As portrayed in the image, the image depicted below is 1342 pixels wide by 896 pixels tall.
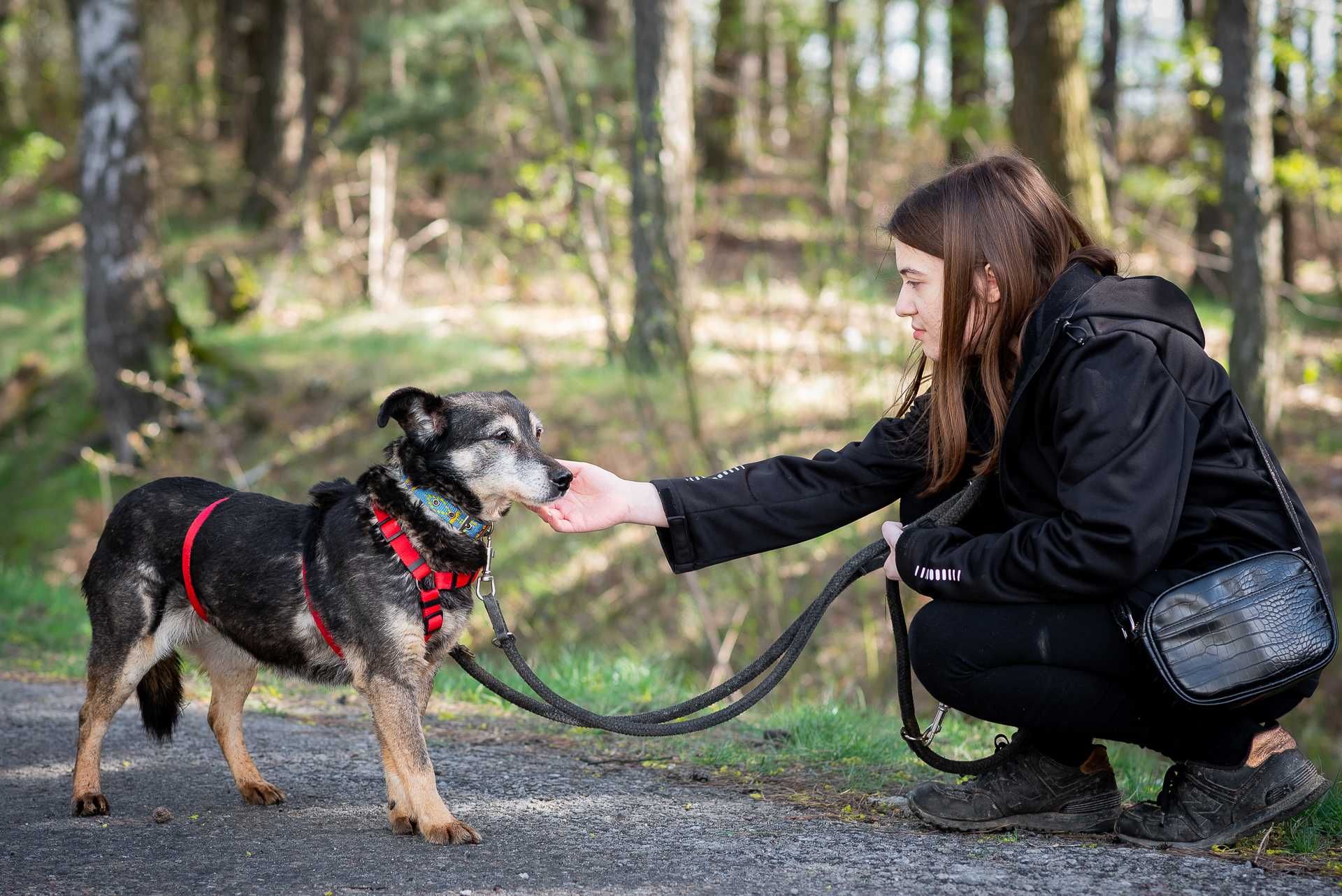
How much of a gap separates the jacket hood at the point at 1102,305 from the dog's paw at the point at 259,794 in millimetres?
2951

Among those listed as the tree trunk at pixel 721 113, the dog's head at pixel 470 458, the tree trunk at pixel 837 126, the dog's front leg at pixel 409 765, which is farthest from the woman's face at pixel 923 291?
the tree trunk at pixel 721 113

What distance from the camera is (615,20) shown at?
20.3 metres

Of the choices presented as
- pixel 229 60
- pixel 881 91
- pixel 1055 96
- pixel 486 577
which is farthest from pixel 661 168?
pixel 229 60

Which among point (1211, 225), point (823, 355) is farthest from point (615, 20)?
point (823, 355)

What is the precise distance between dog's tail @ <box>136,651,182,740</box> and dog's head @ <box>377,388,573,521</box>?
1.28 meters

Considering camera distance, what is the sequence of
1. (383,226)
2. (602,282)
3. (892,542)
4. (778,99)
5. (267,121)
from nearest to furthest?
(892,542) → (602,282) → (383,226) → (267,121) → (778,99)

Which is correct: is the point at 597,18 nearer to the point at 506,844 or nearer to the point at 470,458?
the point at 470,458

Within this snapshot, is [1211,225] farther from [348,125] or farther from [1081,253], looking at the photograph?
[1081,253]

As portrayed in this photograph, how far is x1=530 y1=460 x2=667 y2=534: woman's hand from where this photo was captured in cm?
424

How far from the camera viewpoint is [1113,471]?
129 inches

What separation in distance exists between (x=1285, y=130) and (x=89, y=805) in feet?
54.9

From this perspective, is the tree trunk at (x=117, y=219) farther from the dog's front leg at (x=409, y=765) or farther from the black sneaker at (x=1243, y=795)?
the black sneaker at (x=1243, y=795)

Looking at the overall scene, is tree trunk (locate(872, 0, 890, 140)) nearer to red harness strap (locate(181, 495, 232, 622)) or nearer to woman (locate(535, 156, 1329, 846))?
woman (locate(535, 156, 1329, 846))

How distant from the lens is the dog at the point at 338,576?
3.87 m
